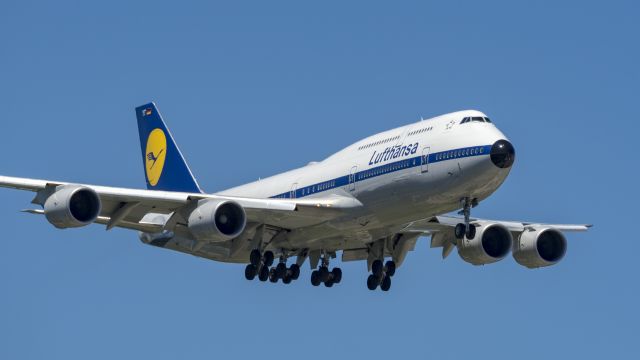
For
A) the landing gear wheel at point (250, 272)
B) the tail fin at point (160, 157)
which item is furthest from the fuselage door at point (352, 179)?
the tail fin at point (160, 157)

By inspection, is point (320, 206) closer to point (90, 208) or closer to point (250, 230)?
point (250, 230)

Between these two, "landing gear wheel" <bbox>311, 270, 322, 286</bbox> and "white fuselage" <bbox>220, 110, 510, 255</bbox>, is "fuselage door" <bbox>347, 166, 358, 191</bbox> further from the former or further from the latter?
"landing gear wheel" <bbox>311, 270, 322, 286</bbox>

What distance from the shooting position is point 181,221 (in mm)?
55281

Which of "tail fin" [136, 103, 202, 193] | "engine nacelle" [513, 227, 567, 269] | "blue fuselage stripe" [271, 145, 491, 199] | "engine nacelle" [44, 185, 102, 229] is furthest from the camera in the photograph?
"tail fin" [136, 103, 202, 193]

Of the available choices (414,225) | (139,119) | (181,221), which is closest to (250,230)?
(181,221)

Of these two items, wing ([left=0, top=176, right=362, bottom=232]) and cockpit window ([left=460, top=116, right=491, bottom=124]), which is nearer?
cockpit window ([left=460, top=116, right=491, bottom=124])

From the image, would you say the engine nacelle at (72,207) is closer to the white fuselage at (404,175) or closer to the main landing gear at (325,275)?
the white fuselage at (404,175)

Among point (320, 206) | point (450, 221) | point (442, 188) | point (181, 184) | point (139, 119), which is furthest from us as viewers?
point (139, 119)

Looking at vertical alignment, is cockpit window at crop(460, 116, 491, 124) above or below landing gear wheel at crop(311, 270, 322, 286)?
above

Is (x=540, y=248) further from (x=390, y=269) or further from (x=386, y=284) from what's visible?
(x=386, y=284)

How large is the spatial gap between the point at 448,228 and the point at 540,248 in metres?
4.62

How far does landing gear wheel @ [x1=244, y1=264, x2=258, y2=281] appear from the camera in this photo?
2254 inches

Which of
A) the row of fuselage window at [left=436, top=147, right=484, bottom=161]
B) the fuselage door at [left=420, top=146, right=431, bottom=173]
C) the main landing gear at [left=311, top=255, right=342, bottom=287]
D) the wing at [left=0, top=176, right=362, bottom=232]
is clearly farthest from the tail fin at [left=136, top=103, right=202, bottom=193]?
the row of fuselage window at [left=436, top=147, right=484, bottom=161]

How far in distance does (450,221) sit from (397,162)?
8.25 m
